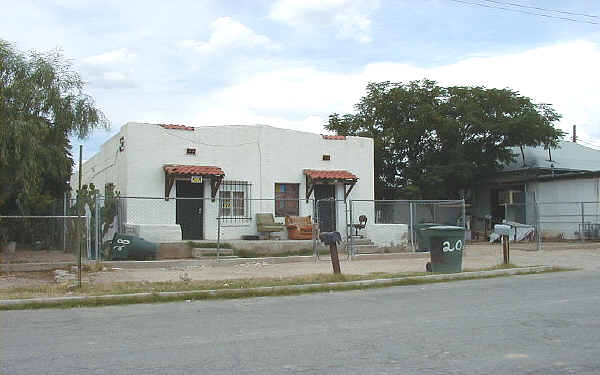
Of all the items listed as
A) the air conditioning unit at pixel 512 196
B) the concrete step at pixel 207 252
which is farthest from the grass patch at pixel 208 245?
the air conditioning unit at pixel 512 196

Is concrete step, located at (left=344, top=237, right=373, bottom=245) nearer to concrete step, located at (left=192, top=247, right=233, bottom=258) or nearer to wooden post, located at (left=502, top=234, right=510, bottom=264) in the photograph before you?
concrete step, located at (left=192, top=247, right=233, bottom=258)

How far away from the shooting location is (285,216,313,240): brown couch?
67.7ft

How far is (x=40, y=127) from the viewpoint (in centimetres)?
1648

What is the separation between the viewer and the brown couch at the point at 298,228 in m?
20.6

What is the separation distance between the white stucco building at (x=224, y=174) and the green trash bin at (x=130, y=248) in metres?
1.16

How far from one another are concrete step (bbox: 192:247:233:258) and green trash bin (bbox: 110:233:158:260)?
130 cm

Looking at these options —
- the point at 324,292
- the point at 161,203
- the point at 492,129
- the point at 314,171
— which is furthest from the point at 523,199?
the point at 324,292

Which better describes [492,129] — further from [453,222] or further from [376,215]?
[376,215]

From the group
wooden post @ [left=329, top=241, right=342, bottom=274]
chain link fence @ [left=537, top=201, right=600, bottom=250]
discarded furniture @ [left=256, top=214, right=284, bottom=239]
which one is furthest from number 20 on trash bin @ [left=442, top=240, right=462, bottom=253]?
chain link fence @ [left=537, top=201, right=600, bottom=250]

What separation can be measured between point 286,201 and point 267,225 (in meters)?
1.73

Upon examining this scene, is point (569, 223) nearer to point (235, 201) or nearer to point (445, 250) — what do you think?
point (235, 201)

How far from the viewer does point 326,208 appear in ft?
73.3

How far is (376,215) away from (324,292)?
1169 cm

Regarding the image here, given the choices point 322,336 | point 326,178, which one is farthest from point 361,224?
point 322,336
